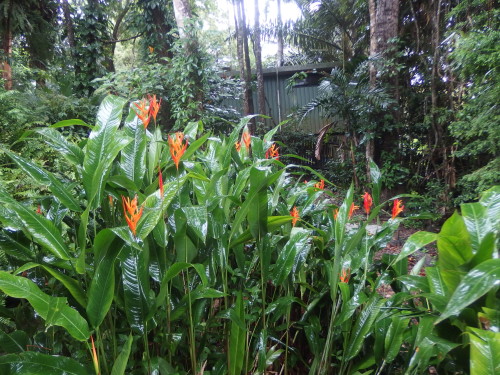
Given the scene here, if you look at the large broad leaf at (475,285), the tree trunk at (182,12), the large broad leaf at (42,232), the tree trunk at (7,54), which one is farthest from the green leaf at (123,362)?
the tree trunk at (7,54)

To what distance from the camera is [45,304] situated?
2.19 ft

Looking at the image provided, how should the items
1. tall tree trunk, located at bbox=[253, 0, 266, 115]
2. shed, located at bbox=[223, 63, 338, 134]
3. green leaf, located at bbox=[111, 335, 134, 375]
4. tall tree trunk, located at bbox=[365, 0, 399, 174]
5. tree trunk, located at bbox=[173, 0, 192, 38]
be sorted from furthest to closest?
shed, located at bbox=[223, 63, 338, 134], tall tree trunk, located at bbox=[253, 0, 266, 115], tree trunk, located at bbox=[173, 0, 192, 38], tall tree trunk, located at bbox=[365, 0, 399, 174], green leaf, located at bbox=[111, 335, 134, 375]

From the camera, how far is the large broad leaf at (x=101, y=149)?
2.60ft

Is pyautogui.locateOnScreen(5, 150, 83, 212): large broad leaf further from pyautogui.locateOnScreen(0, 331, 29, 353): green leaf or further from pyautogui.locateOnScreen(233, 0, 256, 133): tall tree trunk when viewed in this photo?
pyautogui.locateOnScreen(233, 0, 256, 133): tall tree trunk

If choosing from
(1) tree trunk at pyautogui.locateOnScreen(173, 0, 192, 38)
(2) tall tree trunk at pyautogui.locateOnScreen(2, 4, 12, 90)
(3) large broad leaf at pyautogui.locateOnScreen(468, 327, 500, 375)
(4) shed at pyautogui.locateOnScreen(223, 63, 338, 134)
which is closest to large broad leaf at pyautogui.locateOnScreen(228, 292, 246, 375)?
(3) large broad leaf at pyautogui.locateOnScreen(468, 327, 500, 375)

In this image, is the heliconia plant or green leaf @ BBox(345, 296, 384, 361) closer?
the heliconia plant

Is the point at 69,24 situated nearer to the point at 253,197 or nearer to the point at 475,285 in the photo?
the point at 253,197

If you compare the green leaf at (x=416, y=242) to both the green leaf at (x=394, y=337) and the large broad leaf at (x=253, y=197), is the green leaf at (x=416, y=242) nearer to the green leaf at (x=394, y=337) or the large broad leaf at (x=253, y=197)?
the green leaf at (x=394, y=337)

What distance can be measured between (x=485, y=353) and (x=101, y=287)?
74 centimetres

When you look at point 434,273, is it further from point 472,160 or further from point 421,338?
point 472,160

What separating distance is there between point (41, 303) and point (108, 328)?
1.08ft

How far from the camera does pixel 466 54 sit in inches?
124

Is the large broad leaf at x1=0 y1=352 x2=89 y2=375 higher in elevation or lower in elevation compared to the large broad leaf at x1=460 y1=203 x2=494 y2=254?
lower

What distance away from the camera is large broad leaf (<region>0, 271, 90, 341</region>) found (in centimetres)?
64
